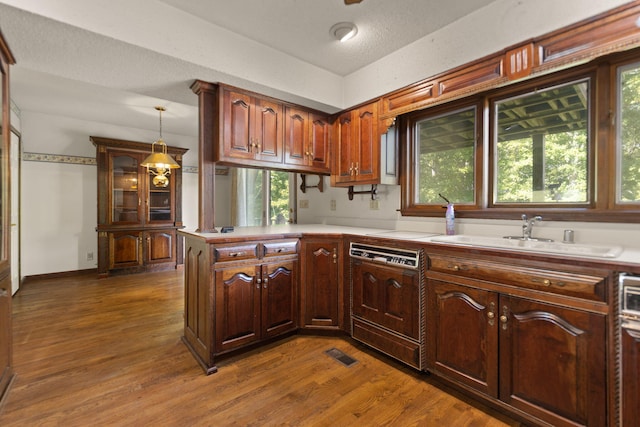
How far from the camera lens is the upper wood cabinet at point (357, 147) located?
2631 mm

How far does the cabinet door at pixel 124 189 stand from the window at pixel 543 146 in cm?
506

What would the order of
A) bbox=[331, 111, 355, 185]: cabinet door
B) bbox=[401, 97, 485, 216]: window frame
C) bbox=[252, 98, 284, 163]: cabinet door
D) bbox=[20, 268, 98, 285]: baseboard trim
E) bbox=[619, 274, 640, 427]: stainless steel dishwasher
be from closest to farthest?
bbox=[619, 274, 640, 427]: stainless steel dishwasher → bbox=[401, 97, 485, 216]: window frame → bbox=[252, 98, 284, 163]: cabinet door → bbox=[331, 111, 355, 185]: cabinet door → bbox=[20, 268, 98, 285]: baseboard trim

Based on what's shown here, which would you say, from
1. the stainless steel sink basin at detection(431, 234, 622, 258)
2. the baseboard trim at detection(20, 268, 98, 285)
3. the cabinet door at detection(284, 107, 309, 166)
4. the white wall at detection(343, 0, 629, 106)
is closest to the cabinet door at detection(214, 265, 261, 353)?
the cabinet door at detection(284, 107, 309, 166)

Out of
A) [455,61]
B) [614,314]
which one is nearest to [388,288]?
[614,314]

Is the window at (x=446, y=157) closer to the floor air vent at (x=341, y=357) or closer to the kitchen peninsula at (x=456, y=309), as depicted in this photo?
the kitchen peninsula at (x=456, y=309)

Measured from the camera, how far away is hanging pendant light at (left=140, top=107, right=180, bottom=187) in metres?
3.63

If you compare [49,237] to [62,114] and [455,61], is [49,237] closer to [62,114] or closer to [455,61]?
[62,114]

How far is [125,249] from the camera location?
→ 4602mm

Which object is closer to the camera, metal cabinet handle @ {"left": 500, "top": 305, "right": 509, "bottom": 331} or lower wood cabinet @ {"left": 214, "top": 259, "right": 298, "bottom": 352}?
metal cabinet handle @ {"left": 500, "top": 305, "right": 509, "bottom": 331}

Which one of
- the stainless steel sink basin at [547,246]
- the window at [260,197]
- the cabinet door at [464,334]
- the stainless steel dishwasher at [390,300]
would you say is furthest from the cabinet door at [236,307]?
the window at [260,197]

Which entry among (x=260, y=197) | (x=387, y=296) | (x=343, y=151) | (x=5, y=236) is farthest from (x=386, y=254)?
(x=260, y=197)

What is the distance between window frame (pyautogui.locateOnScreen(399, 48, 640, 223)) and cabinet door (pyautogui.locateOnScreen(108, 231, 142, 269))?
4.83 m

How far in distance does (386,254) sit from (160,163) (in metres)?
3.10

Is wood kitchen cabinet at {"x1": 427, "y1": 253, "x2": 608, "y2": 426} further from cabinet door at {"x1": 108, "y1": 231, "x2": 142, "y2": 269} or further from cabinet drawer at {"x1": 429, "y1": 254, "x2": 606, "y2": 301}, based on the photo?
cabinet door at {"x1": 108, "y1": 231, "x2": 142, "y2": 269}
